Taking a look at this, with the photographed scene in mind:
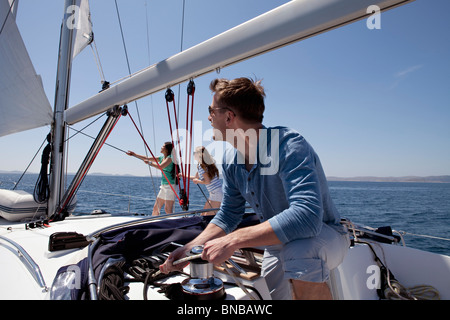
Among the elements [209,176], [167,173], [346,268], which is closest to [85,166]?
[167,173]

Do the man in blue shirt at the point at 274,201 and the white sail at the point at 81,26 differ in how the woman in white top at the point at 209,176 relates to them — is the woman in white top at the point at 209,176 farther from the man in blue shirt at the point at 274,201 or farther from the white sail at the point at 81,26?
the man in blue shirt at the point at 274,201

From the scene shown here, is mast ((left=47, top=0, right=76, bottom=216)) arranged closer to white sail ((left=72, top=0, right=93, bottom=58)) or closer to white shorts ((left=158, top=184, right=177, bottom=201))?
white sail ((left=72, top=0, right=93, bottom=58))

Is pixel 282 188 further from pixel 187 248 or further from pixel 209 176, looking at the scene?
pixel 209 176

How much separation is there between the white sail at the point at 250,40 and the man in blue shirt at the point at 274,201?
431 millimetres

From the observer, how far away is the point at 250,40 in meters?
1.67

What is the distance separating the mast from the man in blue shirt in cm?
277

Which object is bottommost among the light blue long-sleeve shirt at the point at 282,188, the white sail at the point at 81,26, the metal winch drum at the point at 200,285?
the metal winch drum at the point at 200,285

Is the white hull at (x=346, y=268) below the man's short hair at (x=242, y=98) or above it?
below

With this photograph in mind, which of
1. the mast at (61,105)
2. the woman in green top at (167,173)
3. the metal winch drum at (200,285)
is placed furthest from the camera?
the woman in green top at (167,173)

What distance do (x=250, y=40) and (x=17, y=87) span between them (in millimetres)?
3593

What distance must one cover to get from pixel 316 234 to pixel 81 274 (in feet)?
3.31

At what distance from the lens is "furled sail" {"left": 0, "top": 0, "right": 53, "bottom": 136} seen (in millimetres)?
3568

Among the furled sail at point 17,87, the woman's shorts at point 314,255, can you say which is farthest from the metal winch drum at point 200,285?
the furled sail at point 17,87

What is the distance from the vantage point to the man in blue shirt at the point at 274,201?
0.93 m
